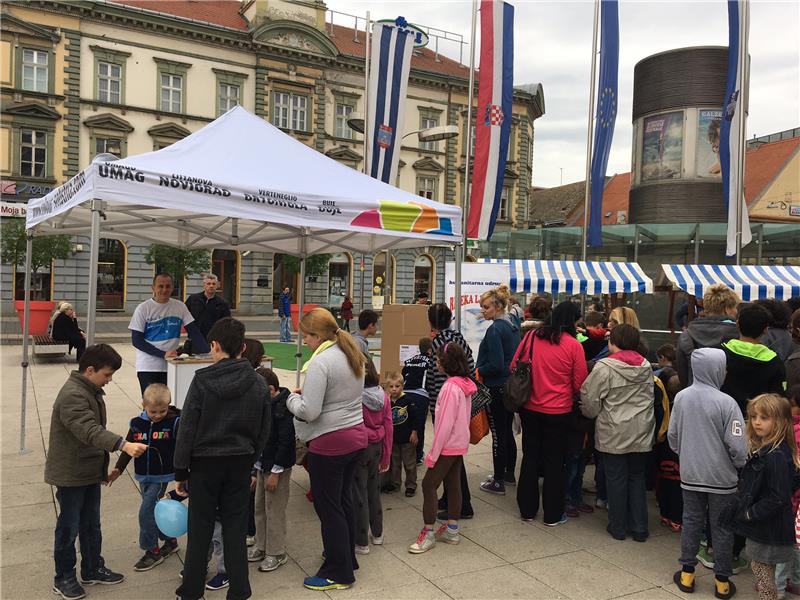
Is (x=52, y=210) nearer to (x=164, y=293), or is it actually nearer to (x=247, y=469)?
(x=164, y=293)

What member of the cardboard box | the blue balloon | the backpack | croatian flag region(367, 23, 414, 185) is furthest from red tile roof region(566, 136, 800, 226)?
the blue balloon

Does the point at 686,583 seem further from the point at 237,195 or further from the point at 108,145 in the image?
the point at 108,145

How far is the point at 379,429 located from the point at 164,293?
272cm

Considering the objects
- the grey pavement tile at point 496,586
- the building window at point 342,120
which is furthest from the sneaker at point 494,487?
the building window at point 342,120

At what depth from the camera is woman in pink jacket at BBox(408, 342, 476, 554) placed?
4.56 meters

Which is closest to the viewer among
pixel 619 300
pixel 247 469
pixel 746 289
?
pixel 247 469

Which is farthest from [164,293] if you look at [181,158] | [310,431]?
[310,431]

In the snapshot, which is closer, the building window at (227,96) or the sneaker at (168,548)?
the sneaker at (168,548)

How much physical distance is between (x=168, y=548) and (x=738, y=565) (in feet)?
13.6

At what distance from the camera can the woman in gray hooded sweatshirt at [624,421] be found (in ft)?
16.2

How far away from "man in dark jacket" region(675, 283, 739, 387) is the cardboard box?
4.15 metres

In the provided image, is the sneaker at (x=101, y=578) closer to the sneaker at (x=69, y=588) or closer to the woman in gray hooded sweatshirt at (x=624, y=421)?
the sneaker at (x=69, y=588)

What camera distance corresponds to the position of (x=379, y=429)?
4.61 meters

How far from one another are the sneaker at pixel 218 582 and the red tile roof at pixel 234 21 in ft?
111
